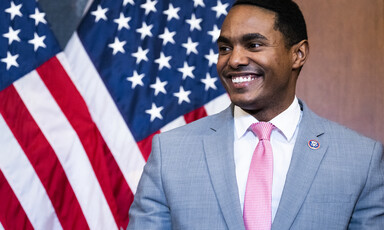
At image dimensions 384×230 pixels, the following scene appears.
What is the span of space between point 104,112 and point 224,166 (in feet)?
3.31

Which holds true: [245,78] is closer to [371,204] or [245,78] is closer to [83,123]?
[371,204]

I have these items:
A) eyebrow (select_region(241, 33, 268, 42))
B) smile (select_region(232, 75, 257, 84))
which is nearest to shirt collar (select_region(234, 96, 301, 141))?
smile (select_region(232, 75, 257, 84))

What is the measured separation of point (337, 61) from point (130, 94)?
109cm

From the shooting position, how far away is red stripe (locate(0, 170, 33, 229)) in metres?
2.33

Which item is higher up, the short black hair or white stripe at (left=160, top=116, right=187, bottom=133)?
the short black hair

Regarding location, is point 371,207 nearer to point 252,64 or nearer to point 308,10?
point 252,64

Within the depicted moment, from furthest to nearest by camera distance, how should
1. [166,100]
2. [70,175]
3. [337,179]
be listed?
[166,100], [70,175], [337,179]

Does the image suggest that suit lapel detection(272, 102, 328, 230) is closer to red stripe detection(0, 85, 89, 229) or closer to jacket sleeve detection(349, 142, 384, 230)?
jacket sleeve detection(349, 142, 384, 230)

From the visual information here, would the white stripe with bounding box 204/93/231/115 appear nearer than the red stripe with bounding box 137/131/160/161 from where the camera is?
No

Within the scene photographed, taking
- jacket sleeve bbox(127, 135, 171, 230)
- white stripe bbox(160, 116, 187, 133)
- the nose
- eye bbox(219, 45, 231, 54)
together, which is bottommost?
white stripe bbox(160, 116, 187, 133)

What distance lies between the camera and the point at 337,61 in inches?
108

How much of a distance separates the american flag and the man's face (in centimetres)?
86

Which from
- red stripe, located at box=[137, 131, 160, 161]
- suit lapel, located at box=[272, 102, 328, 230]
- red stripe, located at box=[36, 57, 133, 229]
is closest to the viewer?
suit lapel, located at box=[272, 102, 328, 230]

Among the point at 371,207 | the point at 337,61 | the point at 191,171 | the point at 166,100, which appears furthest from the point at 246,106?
the point at 337,61
